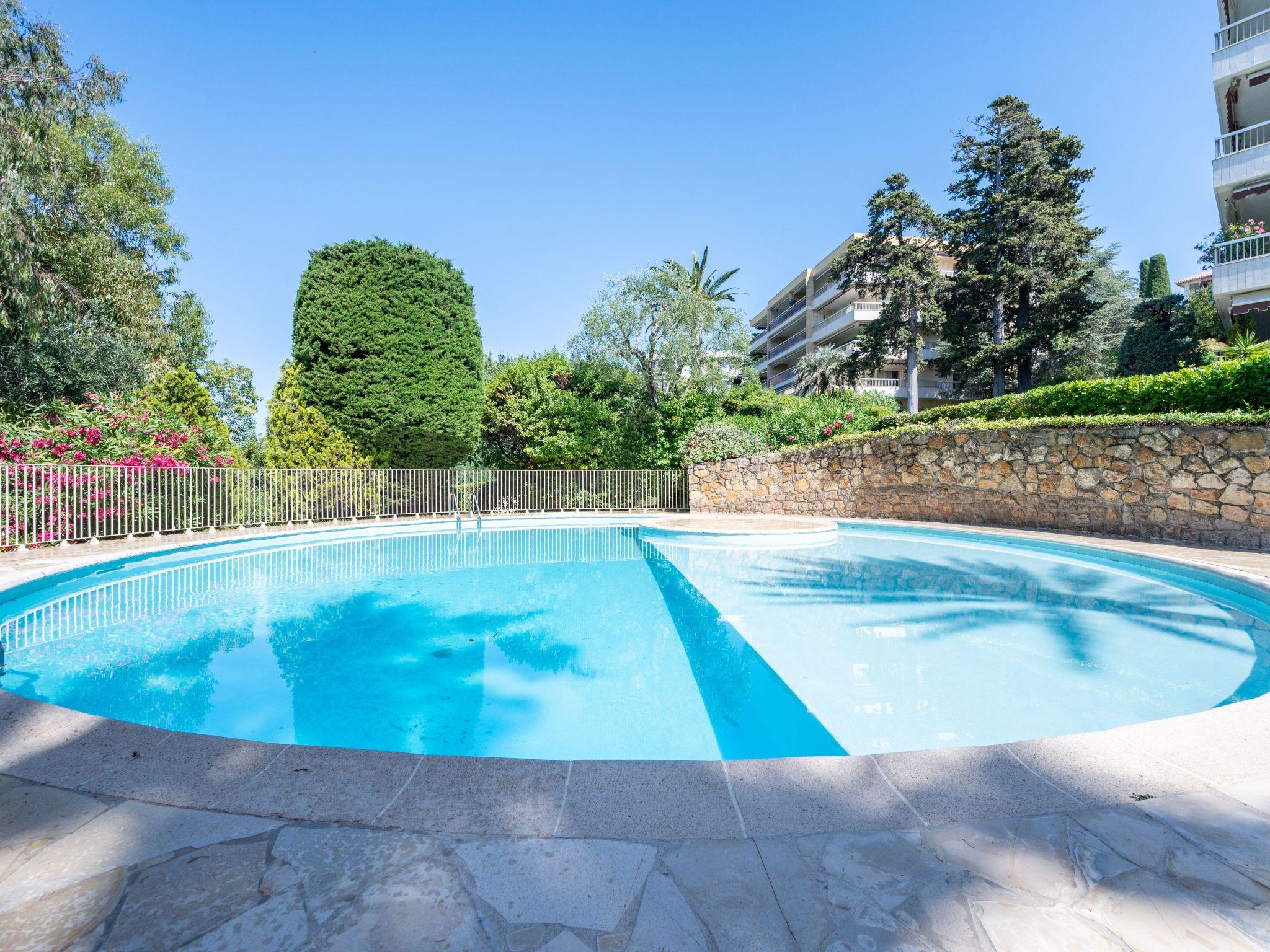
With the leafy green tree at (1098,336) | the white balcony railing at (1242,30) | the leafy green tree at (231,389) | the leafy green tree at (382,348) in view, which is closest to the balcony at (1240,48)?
the white balcony railing at (1242,30)

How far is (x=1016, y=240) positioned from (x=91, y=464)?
85.7 ft

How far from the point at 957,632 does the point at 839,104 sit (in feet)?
46.7

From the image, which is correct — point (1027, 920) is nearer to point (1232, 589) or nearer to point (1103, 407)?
point (1232, 589)

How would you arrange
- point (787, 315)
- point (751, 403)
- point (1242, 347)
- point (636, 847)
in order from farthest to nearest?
point (787, 315), point (751, 403), point (1242, 347), point (636, 847)

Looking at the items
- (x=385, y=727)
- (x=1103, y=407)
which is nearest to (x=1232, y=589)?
(x=1103, y=407)

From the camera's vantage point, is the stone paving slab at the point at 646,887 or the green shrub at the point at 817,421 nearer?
the stone paving slab at the point at 646,887

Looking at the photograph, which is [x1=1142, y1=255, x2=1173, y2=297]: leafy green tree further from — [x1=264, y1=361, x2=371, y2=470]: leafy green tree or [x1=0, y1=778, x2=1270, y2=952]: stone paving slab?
[x1=264, y1=361, x2=371, y2=470]: leafy green tree

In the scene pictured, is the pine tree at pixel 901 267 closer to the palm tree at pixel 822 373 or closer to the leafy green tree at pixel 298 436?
the palm tree at pixel 822 373

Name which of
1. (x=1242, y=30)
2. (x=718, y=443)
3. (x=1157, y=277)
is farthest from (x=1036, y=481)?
(x=1157, y=277)

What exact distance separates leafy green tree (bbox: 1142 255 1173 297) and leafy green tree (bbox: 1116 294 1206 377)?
10.6 metres

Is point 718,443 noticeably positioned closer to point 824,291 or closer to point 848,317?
point 848,317

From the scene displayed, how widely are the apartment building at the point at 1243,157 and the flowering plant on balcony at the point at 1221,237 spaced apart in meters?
0.19

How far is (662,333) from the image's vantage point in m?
15.6

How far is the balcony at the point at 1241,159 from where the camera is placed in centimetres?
1381
